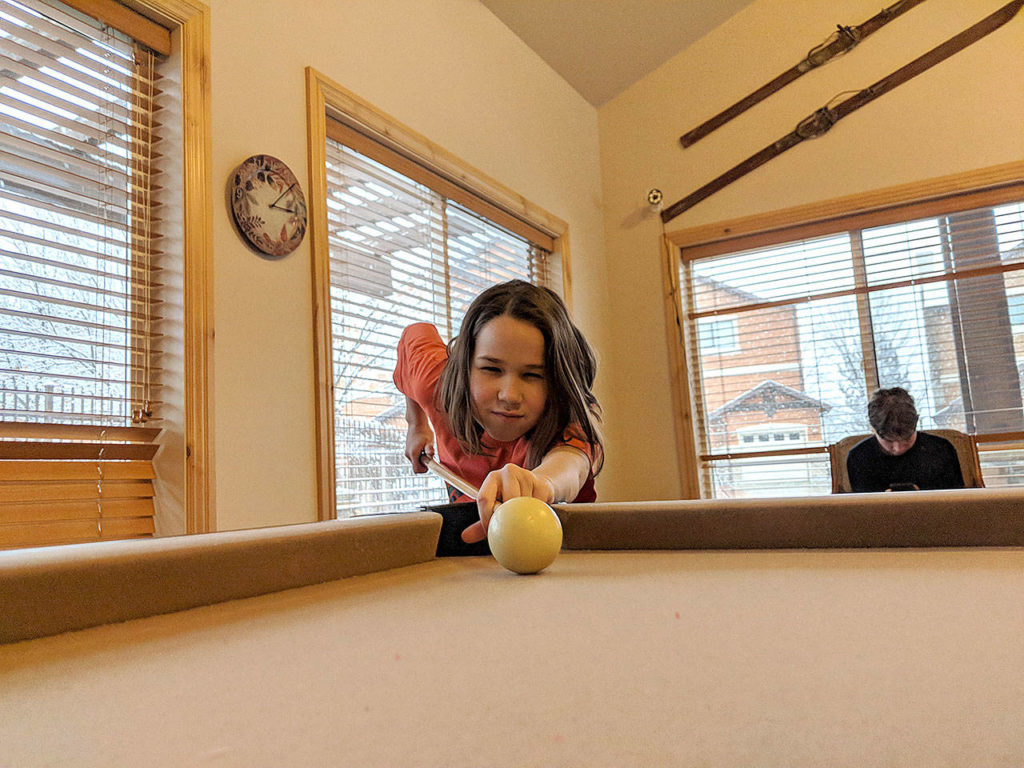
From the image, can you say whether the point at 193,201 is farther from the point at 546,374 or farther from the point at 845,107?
the point at 845,107

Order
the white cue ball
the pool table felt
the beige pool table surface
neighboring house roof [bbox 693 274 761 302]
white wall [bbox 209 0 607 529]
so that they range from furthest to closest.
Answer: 1. neighboring house roof [bbox 693 274 761 302]
2. white wall [bbox 209 0 607 529]
3. the white cue ball
4. the pool table felt
5. the beige pool table surface

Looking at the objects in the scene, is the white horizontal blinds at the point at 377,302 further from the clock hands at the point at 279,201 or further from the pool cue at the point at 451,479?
the pool cue at the point at 451,479

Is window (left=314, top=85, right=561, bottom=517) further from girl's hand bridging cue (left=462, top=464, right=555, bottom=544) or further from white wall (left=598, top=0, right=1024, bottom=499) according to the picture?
white wall (left=598, top=0, right=1024, bottom=499)

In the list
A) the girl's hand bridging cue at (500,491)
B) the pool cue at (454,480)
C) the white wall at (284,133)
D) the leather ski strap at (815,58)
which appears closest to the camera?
the girl's hand bridging cue at (500,491)

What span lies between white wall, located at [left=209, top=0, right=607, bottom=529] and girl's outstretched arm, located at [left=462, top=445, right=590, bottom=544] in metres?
0.97

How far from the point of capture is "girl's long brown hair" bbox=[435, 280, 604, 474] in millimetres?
2002

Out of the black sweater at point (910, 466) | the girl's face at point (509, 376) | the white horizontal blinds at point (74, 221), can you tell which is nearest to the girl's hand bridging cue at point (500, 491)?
the girl's face at point (509, 376)

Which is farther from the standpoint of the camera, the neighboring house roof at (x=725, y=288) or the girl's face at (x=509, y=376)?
the neighboring house roof at (x=725, y=288)

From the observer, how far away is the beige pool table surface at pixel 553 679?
0.45m

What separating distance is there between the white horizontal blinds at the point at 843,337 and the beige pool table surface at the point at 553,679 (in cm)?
336

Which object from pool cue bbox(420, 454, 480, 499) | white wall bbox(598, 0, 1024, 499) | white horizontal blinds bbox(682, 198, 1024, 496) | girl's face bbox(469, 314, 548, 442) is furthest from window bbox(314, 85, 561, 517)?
white horizontal blinds bbox(682, 198, 1024, 496)

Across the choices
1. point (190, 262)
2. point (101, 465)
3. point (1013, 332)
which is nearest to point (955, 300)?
point (1013, 332)

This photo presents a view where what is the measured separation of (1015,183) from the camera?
13.2 ft

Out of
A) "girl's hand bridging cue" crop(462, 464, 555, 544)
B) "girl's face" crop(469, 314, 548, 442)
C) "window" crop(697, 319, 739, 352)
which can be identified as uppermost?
"window" crop(697, 319, 739, 352)
